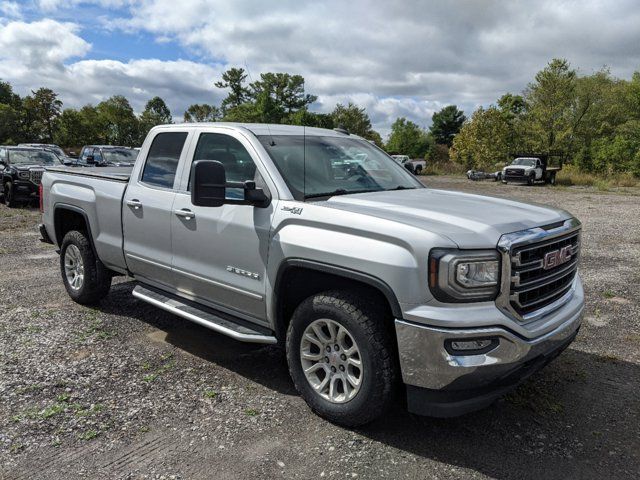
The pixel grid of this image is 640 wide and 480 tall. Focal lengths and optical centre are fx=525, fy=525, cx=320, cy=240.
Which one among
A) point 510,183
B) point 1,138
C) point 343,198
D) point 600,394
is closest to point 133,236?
point 343,198

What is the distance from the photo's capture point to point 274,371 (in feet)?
13.9

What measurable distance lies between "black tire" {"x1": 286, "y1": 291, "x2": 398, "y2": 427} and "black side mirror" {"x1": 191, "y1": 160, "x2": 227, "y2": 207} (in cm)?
91

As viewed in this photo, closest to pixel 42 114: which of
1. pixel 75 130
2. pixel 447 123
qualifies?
pixel 75 130

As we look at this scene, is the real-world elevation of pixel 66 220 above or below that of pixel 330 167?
below

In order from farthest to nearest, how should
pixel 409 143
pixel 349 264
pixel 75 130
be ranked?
pixel 409 143 < pixel 75 130 < pixel 349 264

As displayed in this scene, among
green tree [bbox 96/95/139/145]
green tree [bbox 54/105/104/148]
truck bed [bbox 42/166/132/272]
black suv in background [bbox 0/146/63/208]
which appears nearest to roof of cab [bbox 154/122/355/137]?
truck bed [bbox 42/166/132/272]

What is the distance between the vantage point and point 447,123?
8300cm

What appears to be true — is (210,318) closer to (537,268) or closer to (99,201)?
(99,201)

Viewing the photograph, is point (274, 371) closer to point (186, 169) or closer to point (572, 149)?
point (186, 169)

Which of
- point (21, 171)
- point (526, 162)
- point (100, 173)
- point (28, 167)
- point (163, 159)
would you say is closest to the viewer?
point (163, 159)

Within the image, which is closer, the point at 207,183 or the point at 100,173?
the point at 207,183

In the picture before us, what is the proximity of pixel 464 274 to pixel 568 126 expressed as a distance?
49480mm

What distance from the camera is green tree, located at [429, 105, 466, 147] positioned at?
8269 cm

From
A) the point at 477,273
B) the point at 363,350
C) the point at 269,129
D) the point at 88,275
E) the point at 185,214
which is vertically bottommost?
the point at 88,275
